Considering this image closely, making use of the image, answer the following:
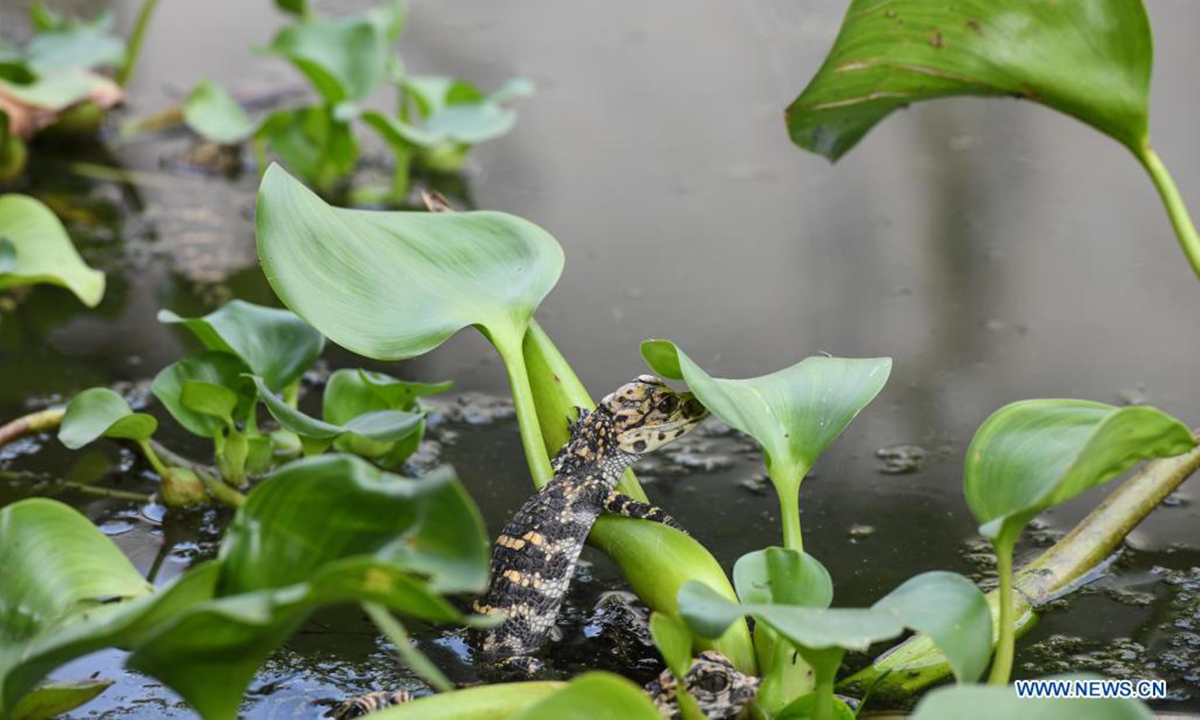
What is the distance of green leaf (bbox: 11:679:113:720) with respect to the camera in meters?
1.43

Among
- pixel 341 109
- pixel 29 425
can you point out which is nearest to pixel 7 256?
pixel 29 425

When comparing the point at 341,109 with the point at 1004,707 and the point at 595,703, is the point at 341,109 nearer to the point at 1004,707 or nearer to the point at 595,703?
the point at 595,703

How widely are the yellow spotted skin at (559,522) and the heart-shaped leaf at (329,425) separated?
0.56 feet

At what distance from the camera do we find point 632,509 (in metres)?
1.65

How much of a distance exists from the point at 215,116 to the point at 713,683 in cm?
210

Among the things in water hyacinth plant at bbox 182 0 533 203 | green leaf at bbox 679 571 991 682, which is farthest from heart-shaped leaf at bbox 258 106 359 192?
green leaf at bbox 679 571 991 682

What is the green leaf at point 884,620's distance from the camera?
113cm

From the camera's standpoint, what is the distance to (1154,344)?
2.33m

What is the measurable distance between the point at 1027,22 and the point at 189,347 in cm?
156

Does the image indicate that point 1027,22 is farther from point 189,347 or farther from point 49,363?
point 49,363

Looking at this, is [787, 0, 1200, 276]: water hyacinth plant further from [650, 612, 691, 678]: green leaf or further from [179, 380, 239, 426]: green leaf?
[179, 380, 239, 426]: green leaf

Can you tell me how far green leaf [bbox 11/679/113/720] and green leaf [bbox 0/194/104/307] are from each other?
2.49 ft

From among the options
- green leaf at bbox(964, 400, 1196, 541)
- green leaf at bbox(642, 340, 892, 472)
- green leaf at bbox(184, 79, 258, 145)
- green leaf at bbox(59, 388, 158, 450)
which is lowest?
green leaf at bbox(59, 388, 158, 450)

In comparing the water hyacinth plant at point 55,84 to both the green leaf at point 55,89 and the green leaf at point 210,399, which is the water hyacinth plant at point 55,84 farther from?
the green leaf at point 210,399
